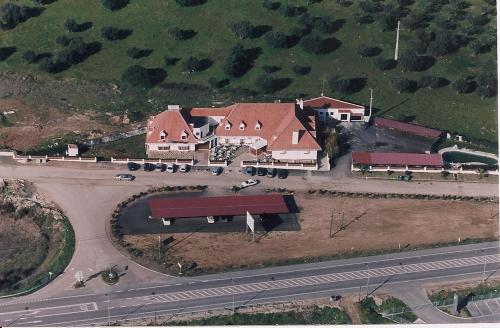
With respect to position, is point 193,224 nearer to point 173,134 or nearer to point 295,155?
point 173,134

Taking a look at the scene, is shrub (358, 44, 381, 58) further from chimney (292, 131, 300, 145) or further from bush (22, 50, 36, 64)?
bush (22, 50, 36, 64)

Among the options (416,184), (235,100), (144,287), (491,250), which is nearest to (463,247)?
(491,250)

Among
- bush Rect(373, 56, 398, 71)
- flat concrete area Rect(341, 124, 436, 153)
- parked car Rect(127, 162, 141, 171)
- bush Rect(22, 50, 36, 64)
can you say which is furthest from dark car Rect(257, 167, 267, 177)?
bush Rect(22, 50, 36, 64)

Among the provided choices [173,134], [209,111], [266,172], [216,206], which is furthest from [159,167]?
[266,172]

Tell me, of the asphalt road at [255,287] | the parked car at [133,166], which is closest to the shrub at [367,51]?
the parked car at [133,166]

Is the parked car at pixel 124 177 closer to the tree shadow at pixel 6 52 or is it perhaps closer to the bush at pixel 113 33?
the bush at pixel 113 33

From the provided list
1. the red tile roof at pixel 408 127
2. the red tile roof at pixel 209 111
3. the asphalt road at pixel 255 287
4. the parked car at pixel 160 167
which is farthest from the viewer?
the red tile roof at pixel 408 127

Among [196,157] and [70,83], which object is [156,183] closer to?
[196,157]

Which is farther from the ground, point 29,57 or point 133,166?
point 29,57
